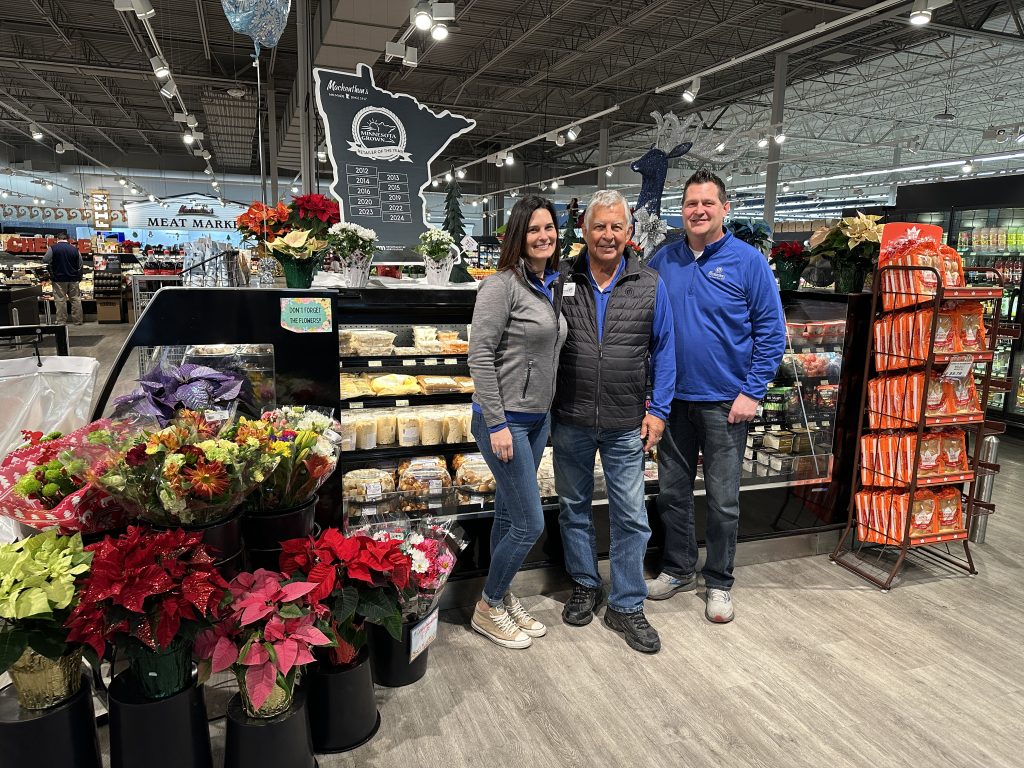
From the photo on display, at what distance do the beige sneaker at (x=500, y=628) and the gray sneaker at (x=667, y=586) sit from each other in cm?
73

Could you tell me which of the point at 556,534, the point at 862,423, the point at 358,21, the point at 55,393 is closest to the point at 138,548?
the point at 55,393

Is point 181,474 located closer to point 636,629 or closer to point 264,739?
point 264,739

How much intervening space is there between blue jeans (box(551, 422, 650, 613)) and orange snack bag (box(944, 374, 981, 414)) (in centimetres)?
186

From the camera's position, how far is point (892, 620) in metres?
3.17

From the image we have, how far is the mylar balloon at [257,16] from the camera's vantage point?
347cm

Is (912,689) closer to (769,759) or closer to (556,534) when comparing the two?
A: (769,759)

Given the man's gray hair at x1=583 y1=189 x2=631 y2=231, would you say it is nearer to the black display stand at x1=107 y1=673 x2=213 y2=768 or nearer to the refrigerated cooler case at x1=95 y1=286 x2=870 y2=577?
the refrigerated cooler case at x1=95 y1=286 x2=870 y2=577

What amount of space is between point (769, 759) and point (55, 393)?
10.7 ft

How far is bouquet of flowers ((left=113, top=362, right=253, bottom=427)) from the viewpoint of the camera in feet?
8.17

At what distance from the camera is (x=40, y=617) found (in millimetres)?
1704

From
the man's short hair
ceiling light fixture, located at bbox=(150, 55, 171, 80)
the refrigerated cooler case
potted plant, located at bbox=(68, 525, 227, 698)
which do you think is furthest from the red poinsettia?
ceiling light fixture, located at bbox=(150, 55, 171, 80)

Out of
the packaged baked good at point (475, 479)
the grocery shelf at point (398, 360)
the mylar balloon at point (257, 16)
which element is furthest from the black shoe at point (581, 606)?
the mylar balloon at point (257, 16)

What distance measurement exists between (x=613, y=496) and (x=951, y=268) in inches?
85.5

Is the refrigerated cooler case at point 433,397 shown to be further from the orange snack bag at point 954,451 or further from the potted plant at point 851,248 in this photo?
the orange snack bag at point 954,451
